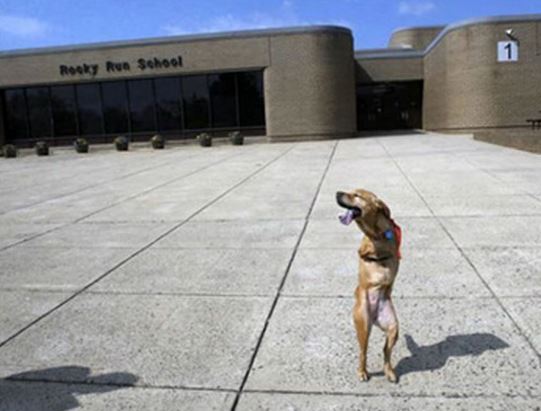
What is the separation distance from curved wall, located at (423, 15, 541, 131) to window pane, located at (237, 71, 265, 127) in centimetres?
1060

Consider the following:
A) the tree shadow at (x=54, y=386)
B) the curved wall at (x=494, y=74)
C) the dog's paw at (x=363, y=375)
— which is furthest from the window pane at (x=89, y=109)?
the dog's paw at (x=363, y=375)

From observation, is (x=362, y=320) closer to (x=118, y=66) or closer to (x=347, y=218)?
(x=347, y=218)

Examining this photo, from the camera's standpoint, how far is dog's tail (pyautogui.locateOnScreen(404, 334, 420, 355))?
3703 mm

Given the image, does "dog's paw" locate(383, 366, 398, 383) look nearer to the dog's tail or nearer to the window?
the dog's tail

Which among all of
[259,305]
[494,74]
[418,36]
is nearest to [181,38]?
[494,74]

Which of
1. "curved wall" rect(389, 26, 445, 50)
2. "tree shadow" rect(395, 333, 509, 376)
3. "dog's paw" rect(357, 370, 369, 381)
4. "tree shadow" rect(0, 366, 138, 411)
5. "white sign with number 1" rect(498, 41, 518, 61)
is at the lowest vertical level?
"tree shadow" rect(395, 333, 509, 376)

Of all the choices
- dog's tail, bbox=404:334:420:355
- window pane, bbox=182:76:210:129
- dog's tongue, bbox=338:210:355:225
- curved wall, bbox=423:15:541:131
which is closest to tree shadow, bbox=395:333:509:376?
dog's tail, bbox=404:334:420:355

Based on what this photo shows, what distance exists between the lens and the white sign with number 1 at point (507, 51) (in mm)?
26688

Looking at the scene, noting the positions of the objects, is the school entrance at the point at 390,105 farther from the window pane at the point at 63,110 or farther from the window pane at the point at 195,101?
the window pane at the point at 63,110

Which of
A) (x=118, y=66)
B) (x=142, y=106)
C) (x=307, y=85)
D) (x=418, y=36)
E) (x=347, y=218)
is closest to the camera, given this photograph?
(x=347, y=218)

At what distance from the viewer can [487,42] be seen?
87.8ft

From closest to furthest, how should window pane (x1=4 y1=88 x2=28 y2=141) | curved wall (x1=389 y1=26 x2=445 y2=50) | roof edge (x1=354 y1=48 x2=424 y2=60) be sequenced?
window pane (x1=4 y1=88 x2=28 y2=141) < roof edge (x1=354 y1=48 x2=424 y2=60) < curved wall (x1=389 y1=26 x2=445 y2=50)

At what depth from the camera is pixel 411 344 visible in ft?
12.5

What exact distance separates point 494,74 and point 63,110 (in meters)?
24.3
